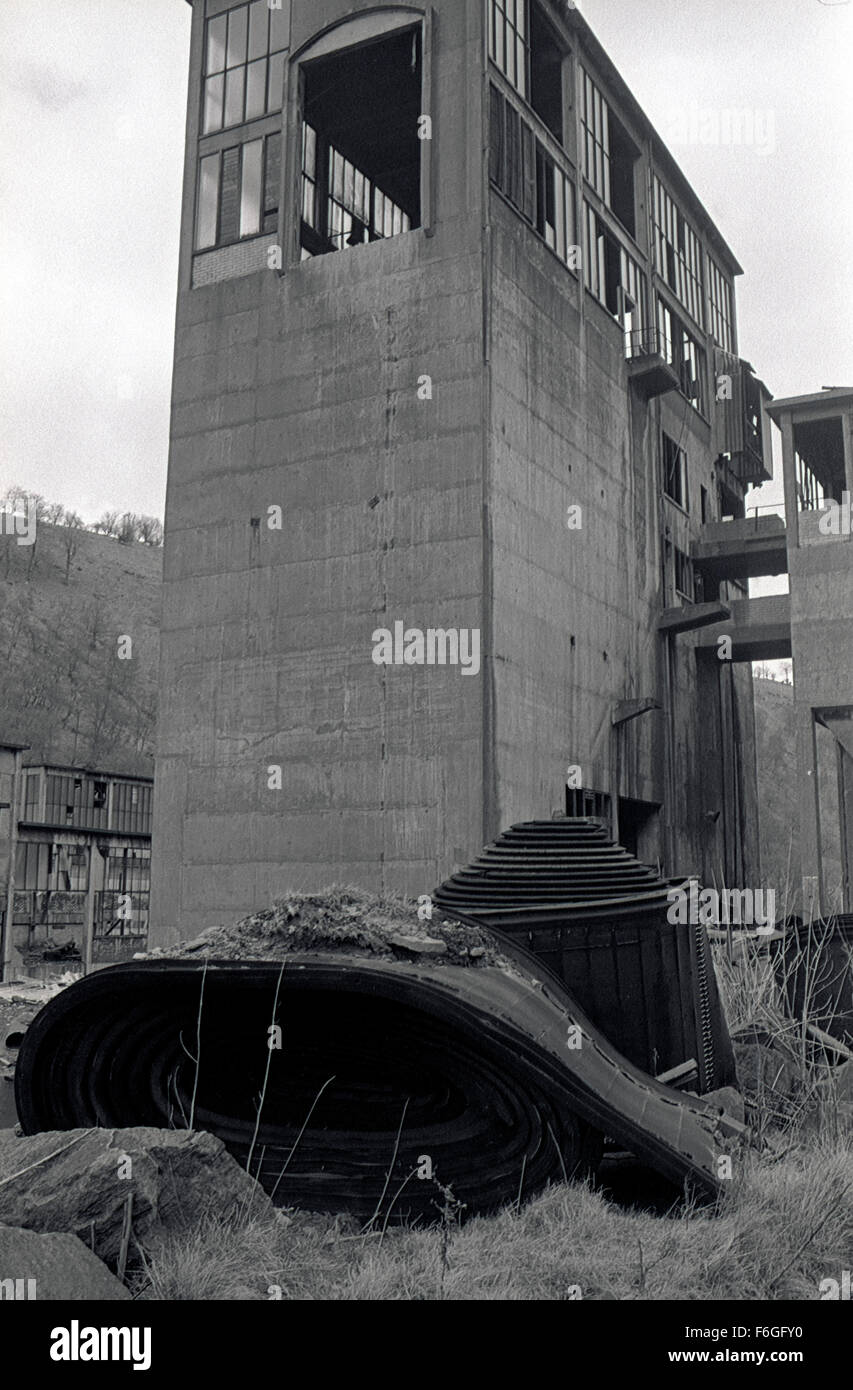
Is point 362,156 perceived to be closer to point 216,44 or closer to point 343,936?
point 216,44

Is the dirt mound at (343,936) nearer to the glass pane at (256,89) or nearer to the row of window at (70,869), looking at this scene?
the glass pane at (256,89)

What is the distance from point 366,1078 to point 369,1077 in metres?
0.02

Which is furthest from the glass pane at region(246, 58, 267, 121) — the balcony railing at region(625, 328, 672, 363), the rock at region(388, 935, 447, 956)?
the rock at region(388, 935, 447, 956)

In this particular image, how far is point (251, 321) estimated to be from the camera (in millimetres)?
26953

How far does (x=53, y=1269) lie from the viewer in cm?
443

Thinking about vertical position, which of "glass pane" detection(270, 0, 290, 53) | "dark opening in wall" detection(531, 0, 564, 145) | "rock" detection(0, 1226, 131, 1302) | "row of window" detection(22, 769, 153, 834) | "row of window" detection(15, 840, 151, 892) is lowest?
"rock" detection(0, 1226, 131, 1302)

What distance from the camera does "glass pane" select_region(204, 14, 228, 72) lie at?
28703 millimetres

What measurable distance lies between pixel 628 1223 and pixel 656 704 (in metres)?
23.0

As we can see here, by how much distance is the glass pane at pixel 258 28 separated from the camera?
27.9m

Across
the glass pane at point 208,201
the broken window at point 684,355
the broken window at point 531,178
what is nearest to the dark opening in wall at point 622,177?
the broken window at point 684,355

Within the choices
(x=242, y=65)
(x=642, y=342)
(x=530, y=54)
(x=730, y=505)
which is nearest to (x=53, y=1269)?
(x=242, y=65)

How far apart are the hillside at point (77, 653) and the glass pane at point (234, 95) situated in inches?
2084

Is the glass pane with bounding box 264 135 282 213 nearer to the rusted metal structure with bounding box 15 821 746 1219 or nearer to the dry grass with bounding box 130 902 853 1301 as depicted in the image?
the rusted metal structure with bounding box 15 821 746 1219

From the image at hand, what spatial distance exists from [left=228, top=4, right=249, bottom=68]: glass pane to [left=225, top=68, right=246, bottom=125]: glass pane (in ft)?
0.94
